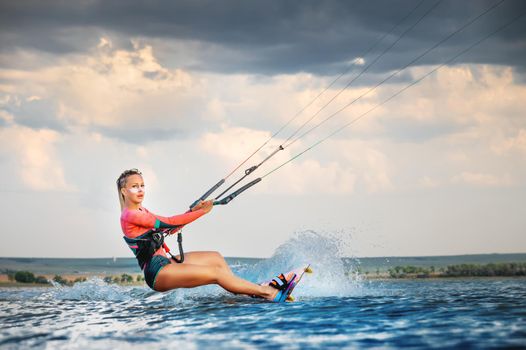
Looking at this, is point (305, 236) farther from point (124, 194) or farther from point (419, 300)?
point (124, 194)

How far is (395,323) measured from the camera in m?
7.27

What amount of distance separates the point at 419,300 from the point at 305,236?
12.3ft

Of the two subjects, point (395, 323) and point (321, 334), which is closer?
point (321, 334)

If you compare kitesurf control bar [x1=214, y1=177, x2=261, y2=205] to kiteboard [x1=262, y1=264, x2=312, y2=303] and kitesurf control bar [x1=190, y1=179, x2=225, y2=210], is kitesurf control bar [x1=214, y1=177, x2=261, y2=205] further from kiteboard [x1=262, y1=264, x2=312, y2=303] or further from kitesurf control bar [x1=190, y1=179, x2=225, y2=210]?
kiteboard [x1=262, y1=264, x2=312, y2=303]

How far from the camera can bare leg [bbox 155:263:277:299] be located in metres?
9.46

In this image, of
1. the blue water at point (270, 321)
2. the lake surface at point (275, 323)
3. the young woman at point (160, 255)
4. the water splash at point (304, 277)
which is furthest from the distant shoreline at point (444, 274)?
the young woman at point (160, 255)

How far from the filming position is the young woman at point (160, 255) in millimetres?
9469

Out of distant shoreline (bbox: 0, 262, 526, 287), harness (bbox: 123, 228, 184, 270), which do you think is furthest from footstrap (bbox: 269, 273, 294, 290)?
distant shoreline (bbox: 0, 262, 526, 287)

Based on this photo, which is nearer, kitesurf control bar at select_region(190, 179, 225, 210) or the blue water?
the blue water

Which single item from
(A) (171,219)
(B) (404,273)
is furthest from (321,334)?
(B) (404,273)

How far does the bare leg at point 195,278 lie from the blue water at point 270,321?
31 cm

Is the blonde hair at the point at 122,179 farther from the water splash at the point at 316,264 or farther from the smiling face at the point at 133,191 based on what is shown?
the water splash at the point at 316,264

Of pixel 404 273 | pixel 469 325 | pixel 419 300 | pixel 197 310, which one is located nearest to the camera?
pixel 469 325

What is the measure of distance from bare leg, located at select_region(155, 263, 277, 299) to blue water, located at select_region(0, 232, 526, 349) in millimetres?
309
